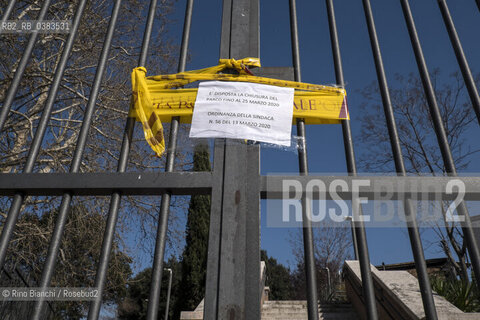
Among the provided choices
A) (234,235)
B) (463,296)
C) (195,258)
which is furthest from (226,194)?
(195,258)

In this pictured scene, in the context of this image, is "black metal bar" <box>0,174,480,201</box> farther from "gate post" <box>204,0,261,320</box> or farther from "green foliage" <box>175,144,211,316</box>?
"green foliage" <box>175,144,211,316</box>

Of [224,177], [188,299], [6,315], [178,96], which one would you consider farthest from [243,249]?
[188,299]

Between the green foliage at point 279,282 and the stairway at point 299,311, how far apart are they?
27.6 meters

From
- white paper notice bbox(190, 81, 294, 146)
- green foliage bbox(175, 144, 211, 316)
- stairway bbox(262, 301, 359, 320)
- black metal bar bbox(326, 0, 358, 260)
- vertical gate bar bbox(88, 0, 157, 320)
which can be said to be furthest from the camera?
green foliage bbox(175, 144, 211, 316)

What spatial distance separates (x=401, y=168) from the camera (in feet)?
5.94

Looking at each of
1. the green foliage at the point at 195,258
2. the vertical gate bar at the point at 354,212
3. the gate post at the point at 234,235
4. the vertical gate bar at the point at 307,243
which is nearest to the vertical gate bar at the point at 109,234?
the gate post at the point at 234,235

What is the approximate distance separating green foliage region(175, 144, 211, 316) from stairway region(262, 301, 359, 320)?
12.6 m

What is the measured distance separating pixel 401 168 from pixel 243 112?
0.83 m

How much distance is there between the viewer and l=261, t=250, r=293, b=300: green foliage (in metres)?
37.6

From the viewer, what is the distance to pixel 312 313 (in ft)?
5.25

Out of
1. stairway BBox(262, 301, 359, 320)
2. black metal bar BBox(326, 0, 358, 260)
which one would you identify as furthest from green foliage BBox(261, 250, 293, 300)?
black metal bar BBox(326, 0, 358, 260)

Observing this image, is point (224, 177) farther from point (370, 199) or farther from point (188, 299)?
point (188, 299)

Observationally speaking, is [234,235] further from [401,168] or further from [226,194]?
[401,168]

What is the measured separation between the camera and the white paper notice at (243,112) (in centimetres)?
195
